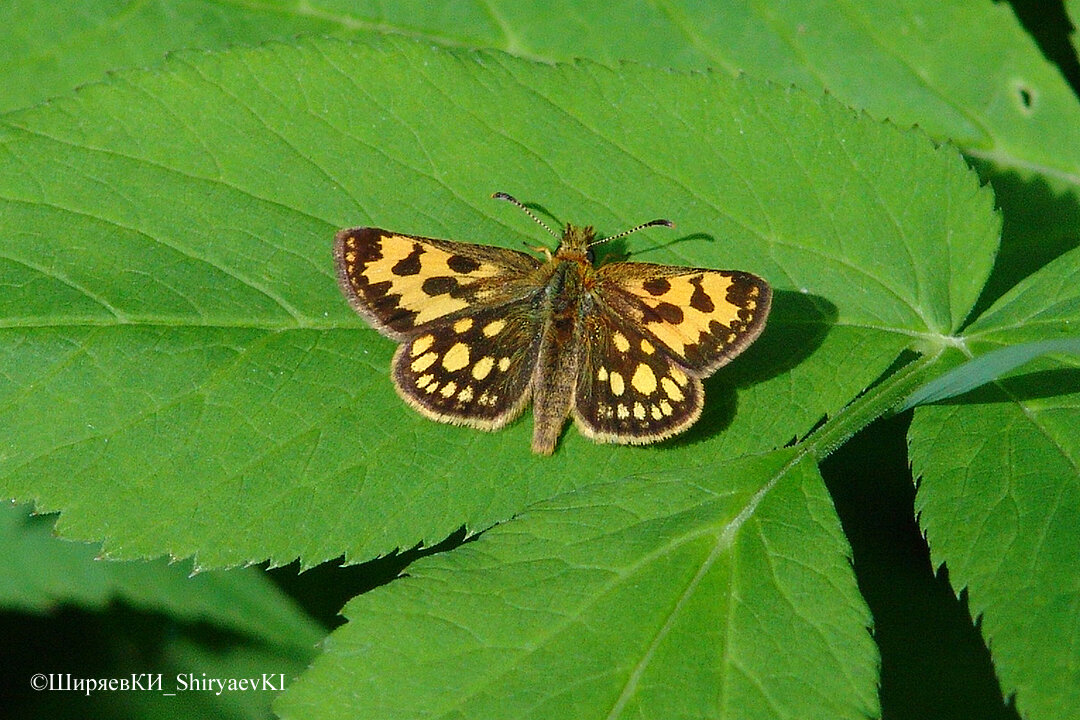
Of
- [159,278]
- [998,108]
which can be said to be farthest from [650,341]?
[998,108]

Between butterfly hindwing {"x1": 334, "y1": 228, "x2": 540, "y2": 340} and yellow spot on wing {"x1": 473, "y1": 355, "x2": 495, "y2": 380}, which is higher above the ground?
butterfly hindwing {"x1": 334, "y1": 228, "x2": 540, "y2": 340}

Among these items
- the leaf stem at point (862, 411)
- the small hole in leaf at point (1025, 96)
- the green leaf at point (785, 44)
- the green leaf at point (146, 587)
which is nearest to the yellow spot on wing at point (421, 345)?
the leaf stem at point (862, 411)

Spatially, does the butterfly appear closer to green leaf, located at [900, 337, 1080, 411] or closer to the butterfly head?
the butterfly head

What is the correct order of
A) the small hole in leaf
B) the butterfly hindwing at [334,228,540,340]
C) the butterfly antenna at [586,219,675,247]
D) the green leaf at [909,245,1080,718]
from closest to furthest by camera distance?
the green leaf at [909,245,1080,718] < the butterfly hindwing at [334,228,540,340] < the butterfly antenna at [586,219,675,247] < the small hole in leaf

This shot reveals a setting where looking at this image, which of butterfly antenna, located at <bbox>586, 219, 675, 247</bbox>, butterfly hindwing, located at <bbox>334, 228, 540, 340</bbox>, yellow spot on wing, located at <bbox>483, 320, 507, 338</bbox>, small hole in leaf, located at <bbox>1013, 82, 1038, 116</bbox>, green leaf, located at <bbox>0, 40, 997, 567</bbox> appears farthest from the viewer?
small hole in leaf, located at <bbox>1013, 82, 1038, 116</bbox>

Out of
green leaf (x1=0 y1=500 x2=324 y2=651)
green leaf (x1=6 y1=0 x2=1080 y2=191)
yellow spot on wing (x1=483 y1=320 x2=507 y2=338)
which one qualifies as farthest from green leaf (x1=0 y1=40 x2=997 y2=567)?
green leaf (x1=0 y1=500 x2=324 y2=651)

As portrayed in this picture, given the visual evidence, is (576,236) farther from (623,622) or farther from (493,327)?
(623,622)

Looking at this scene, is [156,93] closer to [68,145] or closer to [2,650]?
[68,145]
